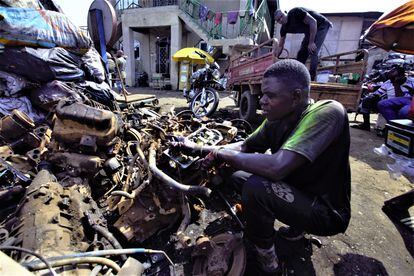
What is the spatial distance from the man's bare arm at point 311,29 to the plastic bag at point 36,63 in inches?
185

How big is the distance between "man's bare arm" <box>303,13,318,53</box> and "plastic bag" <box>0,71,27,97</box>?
5344 millimetres

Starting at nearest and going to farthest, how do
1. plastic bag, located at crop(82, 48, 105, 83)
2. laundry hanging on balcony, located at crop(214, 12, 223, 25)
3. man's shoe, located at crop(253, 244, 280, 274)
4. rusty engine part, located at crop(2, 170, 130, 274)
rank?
rusty engine part, located at crop(2, 170, 130, 274) → man's shoe, located at crop(253, 244, 280, 274) → plastic bag, located at crop(82, 48, 105, 83) → laundry hanging on balcony, located at crop(214, 12, 223, 25)

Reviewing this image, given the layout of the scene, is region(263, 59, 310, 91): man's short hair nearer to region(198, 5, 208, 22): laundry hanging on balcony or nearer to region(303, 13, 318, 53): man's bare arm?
region(303, 13, 318, 53): man's bare arm

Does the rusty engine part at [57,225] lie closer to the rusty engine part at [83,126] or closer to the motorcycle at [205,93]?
the rusty engine part at [83,126]

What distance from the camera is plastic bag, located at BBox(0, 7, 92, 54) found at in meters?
3.38

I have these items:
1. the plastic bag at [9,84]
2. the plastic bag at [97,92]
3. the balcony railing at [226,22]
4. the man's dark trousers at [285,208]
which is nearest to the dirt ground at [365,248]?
the man's dark trousers at [285,208]

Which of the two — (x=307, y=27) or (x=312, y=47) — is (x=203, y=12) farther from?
(x=312, y=47)

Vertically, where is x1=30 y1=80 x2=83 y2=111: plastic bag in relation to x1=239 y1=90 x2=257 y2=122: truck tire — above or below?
above

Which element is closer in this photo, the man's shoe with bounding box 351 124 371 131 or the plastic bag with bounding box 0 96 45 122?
the plastic bag with bounding box 0 96 45 122

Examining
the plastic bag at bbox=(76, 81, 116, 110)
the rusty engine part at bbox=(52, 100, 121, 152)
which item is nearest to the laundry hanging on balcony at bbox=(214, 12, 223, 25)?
the plastic bag at bbox=(76, 81, 116, 110)

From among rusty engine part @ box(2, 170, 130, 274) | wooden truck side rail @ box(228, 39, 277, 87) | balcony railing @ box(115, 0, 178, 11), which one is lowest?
rusty engine part @ box(2, 170, 130, 274)

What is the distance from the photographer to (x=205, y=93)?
276 inches

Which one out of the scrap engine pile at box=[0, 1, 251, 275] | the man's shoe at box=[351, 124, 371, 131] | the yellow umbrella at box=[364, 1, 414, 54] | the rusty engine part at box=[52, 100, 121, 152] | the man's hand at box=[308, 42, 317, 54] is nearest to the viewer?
the scrap engine pile at box=[0, 1, 251, 275]

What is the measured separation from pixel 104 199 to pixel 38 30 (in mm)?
3037
